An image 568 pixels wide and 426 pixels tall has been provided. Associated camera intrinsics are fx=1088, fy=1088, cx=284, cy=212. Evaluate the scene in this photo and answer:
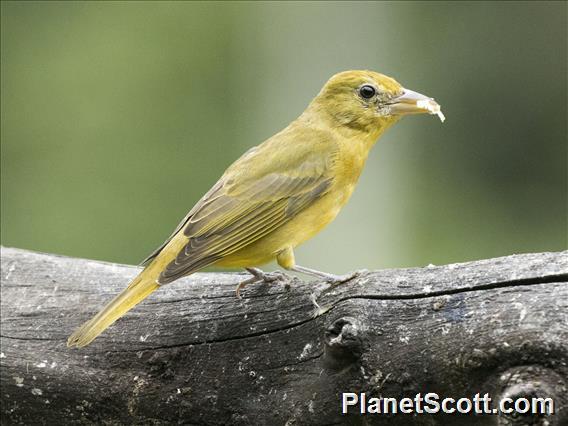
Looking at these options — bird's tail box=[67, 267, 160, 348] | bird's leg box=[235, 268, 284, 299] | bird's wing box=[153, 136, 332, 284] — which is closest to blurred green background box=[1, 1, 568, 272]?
bird's wing box=[153, 136, 332, 284]

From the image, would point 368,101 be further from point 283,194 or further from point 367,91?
point 283,194

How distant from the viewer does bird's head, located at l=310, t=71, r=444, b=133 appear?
189 inches

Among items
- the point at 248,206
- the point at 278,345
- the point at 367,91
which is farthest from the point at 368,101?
the point at 278,345

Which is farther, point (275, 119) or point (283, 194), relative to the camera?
point (275, 119)

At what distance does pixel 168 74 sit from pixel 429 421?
490 inches

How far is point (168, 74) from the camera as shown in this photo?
1538 cm

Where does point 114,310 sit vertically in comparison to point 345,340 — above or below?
above

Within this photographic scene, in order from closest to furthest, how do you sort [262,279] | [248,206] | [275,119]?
[262,279] → [248,206] → [275,119]

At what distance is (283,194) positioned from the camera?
4.57m

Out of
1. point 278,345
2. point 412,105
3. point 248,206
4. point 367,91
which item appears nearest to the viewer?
point 278,345

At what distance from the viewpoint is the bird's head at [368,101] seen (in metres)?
4.80

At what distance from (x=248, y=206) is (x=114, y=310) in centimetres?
85

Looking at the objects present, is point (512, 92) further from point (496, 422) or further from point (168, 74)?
point (496, 422)

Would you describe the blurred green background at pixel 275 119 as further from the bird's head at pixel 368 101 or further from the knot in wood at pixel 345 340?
the knot in wood at pixel 345 340
